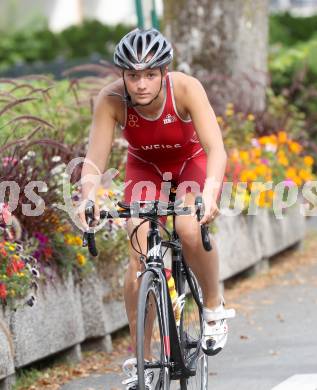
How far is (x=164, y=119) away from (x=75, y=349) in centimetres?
215

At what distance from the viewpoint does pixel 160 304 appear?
5.41 metres

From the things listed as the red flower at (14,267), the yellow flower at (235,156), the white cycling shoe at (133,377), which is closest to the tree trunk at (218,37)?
the yellow flower at (235,156)

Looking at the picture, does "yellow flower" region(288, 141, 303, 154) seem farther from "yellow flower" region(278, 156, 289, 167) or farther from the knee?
the knee

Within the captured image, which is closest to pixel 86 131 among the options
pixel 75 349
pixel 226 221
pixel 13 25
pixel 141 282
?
pixel 226 221

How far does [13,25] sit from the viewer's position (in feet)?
86.4

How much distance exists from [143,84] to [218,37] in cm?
610

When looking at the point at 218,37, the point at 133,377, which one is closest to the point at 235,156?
the point at 218,37

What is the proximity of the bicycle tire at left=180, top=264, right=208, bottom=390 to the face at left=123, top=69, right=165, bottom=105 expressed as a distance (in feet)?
3.30

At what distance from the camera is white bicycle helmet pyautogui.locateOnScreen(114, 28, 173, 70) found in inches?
221

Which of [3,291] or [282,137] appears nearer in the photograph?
[3,291]

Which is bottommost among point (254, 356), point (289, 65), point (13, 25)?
point (254, 356)

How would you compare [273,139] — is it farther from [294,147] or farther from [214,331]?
[214,331]

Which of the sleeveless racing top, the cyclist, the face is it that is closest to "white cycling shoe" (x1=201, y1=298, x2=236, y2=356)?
the cyclist

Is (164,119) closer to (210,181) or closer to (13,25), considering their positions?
(210,181)
